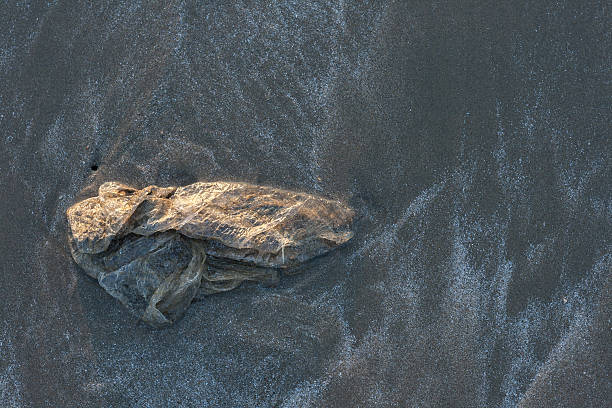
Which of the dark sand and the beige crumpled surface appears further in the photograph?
the dark sand

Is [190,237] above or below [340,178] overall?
below

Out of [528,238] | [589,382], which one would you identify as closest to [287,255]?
[528,238]

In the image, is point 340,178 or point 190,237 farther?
point 340,178

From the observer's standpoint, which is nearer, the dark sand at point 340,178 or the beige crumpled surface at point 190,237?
the beige crumpled surface at point 190,237

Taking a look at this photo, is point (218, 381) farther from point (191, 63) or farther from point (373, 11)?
point (373, 11)
